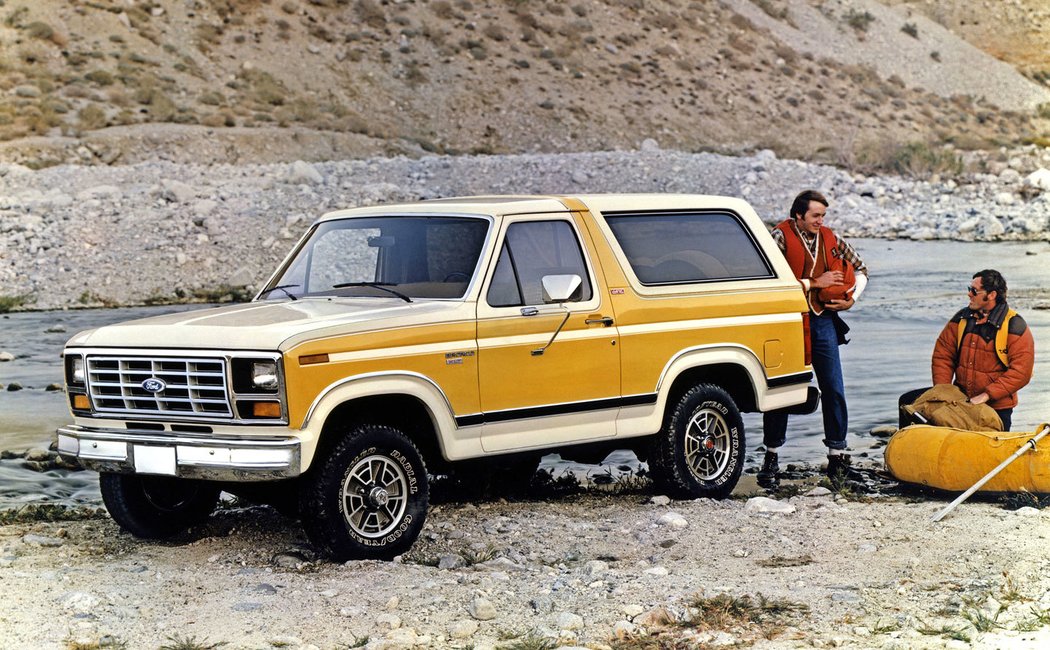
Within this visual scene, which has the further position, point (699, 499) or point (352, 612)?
point (699, 499)

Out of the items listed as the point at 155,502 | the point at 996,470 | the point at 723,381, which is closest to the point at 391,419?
the point at 155,502

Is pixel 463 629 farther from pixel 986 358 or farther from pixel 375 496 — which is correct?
pixel 986 358

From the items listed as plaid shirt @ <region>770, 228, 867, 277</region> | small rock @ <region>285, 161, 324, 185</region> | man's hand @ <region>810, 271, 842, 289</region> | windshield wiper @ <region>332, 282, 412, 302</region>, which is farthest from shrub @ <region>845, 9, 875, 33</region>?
windshield wiper @ <region>332, 282, 412, 302</region>

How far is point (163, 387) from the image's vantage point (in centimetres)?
754

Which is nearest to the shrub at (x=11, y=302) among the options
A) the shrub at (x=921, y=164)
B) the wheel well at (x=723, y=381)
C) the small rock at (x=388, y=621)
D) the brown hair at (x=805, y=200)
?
the brown hair at (x=805, y=200)

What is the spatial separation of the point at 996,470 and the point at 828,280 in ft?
7.14

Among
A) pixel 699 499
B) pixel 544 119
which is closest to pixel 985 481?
pixel 699 499

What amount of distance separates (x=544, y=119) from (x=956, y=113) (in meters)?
24.9

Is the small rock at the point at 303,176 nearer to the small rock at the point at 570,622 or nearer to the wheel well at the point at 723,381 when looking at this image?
the wheel well at the point at 723,381

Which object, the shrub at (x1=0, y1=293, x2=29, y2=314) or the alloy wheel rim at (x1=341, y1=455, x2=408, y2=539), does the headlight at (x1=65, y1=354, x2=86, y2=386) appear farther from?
the shrub at (x1=0, y1=293, x2=29, y2=314)

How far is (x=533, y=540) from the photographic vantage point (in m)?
8.51

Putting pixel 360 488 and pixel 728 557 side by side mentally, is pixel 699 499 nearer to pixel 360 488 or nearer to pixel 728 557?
pixel 728 557

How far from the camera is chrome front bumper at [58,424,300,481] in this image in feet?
23.6

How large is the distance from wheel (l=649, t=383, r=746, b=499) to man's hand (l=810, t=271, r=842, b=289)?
4.79 feet
